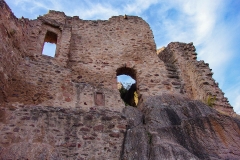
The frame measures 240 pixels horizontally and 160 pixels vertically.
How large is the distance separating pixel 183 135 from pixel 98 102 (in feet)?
8.19

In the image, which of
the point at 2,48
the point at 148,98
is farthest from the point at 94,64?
the point at 2,48

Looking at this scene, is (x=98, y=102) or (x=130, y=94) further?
(x=130, y=94)

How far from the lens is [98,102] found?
19.4 ft

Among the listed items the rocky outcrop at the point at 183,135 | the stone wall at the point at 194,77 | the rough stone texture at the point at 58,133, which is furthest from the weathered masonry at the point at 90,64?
the rocky outcrop at the point at 183,135

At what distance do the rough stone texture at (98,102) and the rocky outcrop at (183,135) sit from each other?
22 mm

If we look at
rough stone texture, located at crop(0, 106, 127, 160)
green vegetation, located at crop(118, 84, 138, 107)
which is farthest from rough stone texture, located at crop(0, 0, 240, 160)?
green vegetation, located at crop(118, 84, 138, 107)

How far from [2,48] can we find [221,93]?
6.66 m

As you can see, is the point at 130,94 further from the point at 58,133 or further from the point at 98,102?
the point at 58,133

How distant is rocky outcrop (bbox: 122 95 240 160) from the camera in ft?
13.8

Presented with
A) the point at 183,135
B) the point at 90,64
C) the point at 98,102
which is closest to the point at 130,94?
the point at 90,64

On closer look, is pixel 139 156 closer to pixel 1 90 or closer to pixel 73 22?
pixel 1 90

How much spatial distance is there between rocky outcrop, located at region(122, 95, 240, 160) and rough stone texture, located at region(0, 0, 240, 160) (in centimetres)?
2

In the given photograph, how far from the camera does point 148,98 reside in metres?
6.68

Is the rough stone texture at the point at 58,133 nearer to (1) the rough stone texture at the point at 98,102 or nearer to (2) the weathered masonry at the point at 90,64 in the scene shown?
(1) the rough stone texture at the point at 98,102
